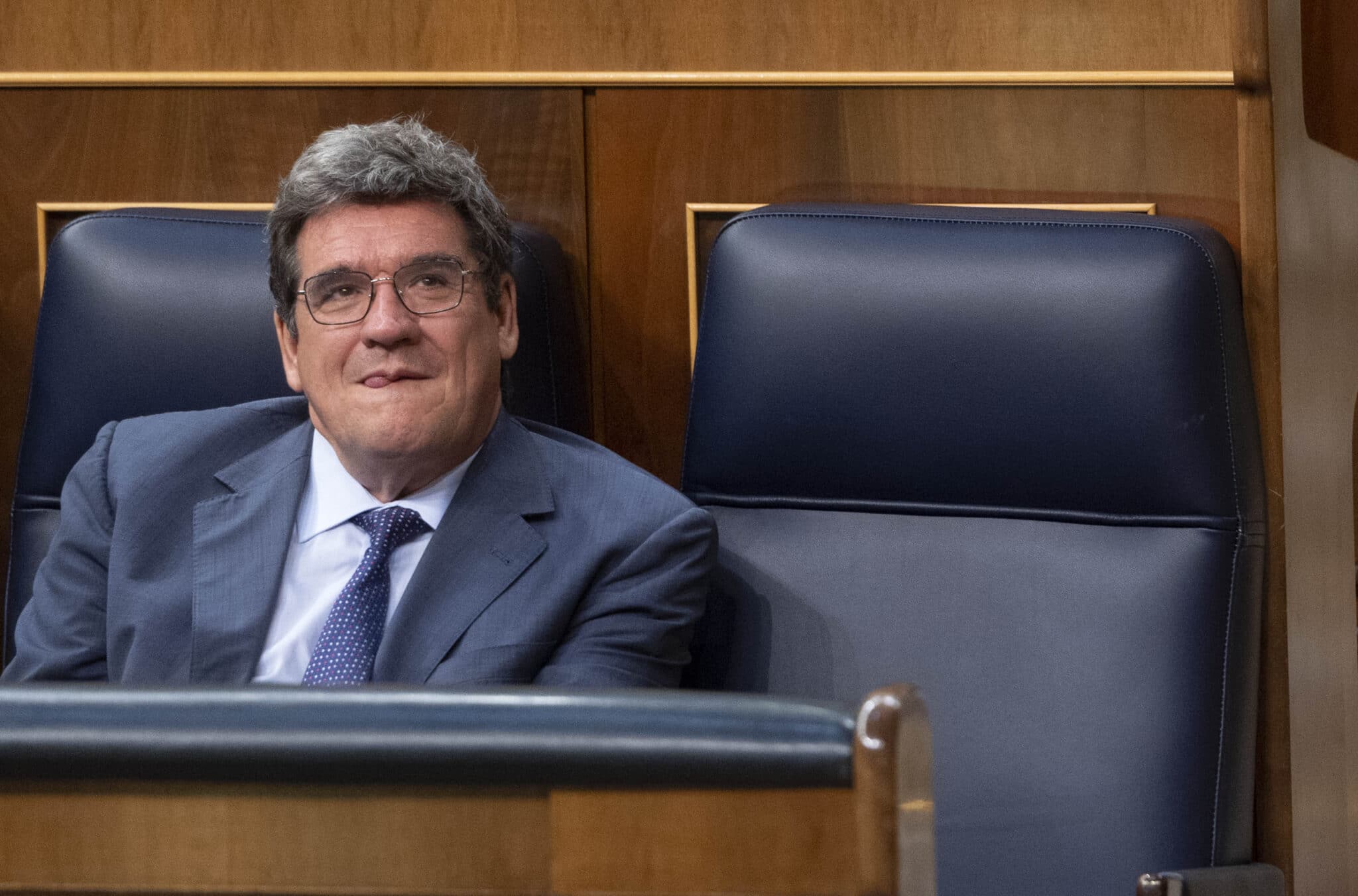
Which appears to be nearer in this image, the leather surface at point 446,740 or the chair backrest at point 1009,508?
the leather surface at point 446,740

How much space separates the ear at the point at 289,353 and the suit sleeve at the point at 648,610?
392 millimetres

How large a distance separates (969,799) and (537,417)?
2.03 ft

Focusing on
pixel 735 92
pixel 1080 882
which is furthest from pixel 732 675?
pixel 735 92

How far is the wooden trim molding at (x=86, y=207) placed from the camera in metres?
1.95

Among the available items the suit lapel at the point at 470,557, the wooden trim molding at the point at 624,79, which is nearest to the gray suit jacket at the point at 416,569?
the suit lapel at the point at 470,557

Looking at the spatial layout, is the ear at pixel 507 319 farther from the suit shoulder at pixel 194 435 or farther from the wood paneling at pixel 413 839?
the wood paneling at pixel 413 839

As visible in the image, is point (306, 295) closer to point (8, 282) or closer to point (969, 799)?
point (8, 282)

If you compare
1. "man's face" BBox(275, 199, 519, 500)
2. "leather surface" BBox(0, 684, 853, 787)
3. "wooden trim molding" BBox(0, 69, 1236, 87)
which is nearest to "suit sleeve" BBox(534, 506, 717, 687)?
"man's face" BBox(275, 199, 519, 500)

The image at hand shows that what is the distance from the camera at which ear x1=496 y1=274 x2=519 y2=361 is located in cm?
169

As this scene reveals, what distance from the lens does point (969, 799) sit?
1.54 metres

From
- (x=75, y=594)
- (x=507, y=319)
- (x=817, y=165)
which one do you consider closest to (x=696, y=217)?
(x=817, y=165)

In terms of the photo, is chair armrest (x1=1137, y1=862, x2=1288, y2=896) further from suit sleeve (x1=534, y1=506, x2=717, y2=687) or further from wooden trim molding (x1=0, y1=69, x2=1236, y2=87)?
wooden trim molding (x1=0, y1=69, x2=1236, y2=87)

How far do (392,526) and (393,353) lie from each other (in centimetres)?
17

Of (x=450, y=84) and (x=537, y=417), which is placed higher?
(x=450, y=84)
